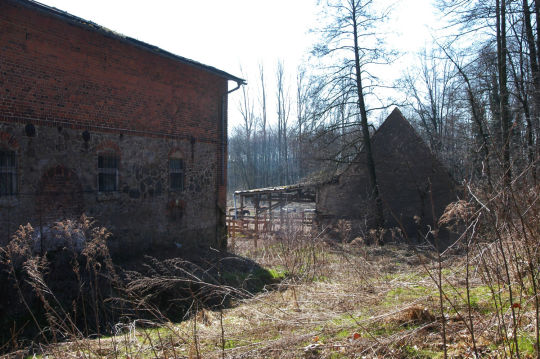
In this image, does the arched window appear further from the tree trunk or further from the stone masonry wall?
the tree trunk

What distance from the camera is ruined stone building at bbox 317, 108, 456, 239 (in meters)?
19.5

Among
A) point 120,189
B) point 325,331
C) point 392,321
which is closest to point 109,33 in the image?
point 120,189

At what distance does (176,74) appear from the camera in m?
13.7

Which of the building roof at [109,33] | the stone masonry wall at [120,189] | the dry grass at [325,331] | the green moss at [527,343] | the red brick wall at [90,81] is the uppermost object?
the building roof at [109,33]

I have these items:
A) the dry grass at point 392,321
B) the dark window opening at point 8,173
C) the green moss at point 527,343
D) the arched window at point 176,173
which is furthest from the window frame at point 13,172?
the green moss at point 527,343

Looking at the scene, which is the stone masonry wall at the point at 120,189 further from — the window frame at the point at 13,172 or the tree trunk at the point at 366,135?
the tree trunk at the point at 366,135

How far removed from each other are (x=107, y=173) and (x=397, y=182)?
538 inches

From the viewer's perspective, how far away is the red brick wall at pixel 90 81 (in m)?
9.48

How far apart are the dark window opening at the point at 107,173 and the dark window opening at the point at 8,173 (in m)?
2.27

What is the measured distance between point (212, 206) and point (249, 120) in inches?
1436

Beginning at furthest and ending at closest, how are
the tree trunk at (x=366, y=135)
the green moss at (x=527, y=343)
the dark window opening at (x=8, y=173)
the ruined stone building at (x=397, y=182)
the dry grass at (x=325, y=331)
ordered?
1. the ruined stone building at (x=397, y=182)
2. the tree trunk at (x=366, y=135)
3. the dark window opening at (x=8, y=173)
4. the dry grass at (x=325, y=331)
5. the green moss at (x=527, y=343)

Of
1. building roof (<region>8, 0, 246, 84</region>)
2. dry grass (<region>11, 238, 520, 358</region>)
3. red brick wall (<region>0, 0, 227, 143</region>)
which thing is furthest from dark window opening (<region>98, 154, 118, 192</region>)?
dry grass (<region>11, 238, 520, 358</region>)

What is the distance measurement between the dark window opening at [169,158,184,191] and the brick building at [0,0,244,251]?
37 millimetres

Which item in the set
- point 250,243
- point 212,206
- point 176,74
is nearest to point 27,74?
point 176,74
